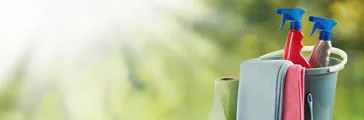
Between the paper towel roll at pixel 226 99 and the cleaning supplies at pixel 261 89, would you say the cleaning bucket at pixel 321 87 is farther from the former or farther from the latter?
the paper towel roll at pixel 226 99

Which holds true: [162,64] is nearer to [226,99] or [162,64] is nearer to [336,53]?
[226,99]

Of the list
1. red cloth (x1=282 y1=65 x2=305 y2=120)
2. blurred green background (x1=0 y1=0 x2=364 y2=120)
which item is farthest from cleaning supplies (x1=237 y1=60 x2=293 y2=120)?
blurred green background (x1=0 y1=0 x2=364 y2=120)

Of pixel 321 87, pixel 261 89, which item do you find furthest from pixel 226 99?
pixel 321 87

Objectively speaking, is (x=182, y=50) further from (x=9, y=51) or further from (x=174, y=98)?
(x=9, y=51)

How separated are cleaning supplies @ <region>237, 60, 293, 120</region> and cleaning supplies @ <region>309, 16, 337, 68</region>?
0.08 m

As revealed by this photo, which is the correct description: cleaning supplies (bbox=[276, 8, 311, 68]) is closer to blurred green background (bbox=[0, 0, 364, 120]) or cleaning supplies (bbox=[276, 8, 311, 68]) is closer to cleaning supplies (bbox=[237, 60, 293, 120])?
cleaning supplies (bbox=[237, 60, 293, 120])

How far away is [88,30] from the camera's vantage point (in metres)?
1.32

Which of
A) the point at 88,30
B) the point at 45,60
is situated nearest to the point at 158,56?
the point at 88,30

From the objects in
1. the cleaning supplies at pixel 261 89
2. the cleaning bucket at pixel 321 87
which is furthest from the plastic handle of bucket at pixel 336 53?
the cleaning supplies at pixel 261 89

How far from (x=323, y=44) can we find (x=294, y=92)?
0.44 ft

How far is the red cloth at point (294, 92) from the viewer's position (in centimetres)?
106

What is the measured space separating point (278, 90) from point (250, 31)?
0.30 m

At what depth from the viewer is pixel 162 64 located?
1.35 meters

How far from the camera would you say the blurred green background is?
131 centimetres
